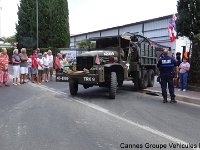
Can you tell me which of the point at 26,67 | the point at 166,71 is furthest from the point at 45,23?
the point at 166,71

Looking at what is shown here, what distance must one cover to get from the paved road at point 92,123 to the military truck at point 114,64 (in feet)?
2.68

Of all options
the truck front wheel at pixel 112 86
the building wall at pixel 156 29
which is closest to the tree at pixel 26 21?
the building wall at pixel 156 29

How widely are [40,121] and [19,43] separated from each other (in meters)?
38.7

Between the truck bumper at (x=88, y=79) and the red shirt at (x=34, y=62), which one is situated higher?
the red shirt at (x=34, y=62)

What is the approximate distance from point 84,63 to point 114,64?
1.18 metres

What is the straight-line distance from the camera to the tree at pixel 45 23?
4353 centimetres

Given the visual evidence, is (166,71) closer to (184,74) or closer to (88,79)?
(88,79)

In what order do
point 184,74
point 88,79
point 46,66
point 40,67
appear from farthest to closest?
point 46,66 < point 40,67 < point 184,74 < point 88,79

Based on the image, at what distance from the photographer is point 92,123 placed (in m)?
8.02

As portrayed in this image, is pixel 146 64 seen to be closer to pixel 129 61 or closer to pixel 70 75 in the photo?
pixel 129 61

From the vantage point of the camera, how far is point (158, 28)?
42.5m

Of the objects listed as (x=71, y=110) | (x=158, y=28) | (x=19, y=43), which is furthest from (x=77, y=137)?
(x=19, y=43)

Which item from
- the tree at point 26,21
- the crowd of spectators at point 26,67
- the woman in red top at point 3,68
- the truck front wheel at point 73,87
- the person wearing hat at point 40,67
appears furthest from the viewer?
the tree at point 26,21

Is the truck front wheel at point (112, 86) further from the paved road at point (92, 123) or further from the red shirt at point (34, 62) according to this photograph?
the red shirt at point (34, 62)
